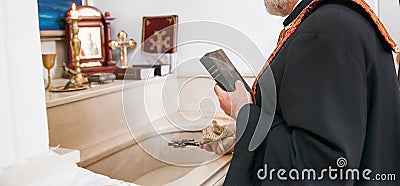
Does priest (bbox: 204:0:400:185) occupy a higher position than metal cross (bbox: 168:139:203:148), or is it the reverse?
priest (bbox: 204:0:400:185)

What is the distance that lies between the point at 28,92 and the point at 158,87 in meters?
1.30

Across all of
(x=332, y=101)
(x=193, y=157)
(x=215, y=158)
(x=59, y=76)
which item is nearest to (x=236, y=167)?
(x=332, y=101)

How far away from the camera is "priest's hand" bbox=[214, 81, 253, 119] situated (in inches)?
35.8

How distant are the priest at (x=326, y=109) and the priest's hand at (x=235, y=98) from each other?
42mm

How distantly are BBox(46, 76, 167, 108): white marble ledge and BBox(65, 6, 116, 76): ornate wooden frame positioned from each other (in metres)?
0.14

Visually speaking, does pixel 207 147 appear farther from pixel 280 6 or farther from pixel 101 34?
pixel 101 34

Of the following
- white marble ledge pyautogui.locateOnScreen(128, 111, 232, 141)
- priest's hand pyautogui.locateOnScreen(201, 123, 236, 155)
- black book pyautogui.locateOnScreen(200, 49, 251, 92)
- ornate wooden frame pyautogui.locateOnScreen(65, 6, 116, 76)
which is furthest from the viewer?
ornate wooden frame pyautogui.locateOnScreen(65, 6, 116, 76)

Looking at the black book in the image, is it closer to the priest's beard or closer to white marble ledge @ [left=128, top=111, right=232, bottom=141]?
the priest's beard

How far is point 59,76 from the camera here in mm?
2104

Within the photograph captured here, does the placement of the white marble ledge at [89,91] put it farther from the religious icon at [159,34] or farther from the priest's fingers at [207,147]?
the priest's fingers at [207,147]

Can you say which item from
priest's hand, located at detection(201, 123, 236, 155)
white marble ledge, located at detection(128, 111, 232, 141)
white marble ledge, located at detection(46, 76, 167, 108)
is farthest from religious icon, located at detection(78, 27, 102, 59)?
priest's hand, located at detection(201, 123, 236, 155)

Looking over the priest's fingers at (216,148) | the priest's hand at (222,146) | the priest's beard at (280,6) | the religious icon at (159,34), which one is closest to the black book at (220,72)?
the priest's beard at (280,6)

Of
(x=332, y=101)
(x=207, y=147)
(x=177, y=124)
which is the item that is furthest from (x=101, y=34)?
(x=332, y=101)

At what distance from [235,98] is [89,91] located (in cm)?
89
